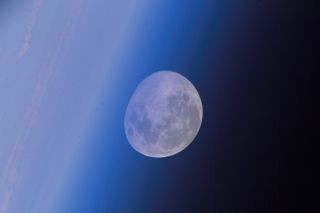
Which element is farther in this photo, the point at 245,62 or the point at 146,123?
the point at 245,62

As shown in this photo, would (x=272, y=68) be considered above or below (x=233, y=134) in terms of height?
above

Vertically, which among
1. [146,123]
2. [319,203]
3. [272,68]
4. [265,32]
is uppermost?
[265,32]

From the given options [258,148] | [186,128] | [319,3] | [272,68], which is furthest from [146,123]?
[319,3]

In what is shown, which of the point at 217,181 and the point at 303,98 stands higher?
the point at 303,98

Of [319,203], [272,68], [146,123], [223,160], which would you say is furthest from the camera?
[272,68]

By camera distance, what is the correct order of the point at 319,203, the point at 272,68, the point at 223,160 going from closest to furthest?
the point at 319,203
the point at 223,160
the point at 272,68

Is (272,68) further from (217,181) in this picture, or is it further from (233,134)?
(217,181)

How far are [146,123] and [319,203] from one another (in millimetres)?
1633

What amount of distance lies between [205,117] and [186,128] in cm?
76

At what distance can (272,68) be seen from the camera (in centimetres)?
299

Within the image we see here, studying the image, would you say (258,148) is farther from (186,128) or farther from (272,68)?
(186,128)

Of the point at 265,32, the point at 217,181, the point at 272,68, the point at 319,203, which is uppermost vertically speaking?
the point at 265,32

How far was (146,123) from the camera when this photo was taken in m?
2.05

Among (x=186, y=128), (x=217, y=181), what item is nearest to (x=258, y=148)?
(x=217, y=181)
